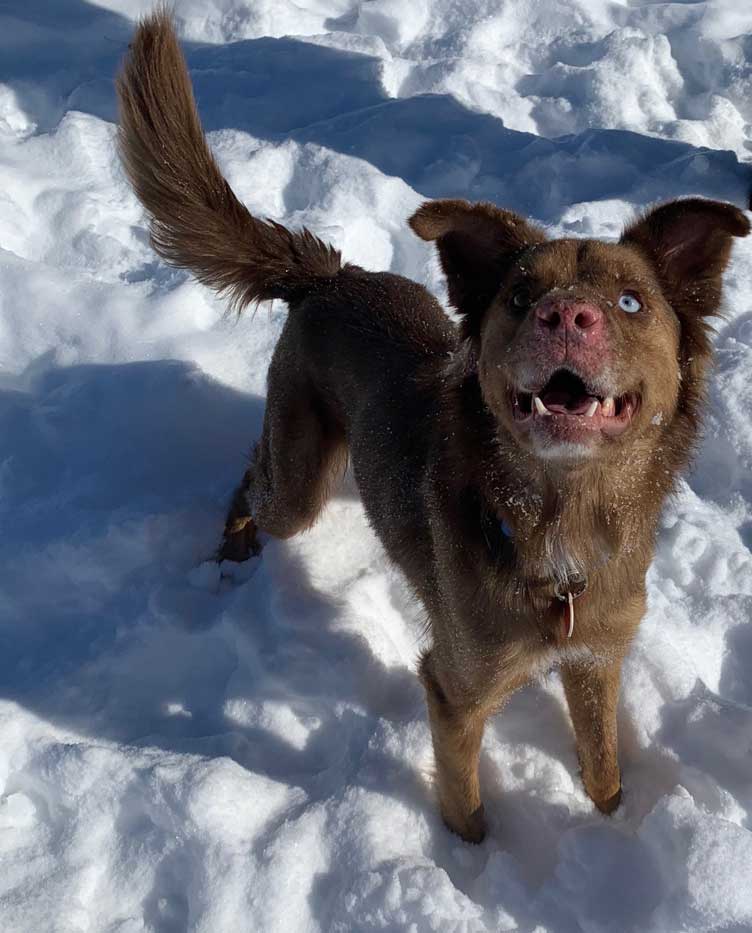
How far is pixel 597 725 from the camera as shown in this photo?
278 centimetres

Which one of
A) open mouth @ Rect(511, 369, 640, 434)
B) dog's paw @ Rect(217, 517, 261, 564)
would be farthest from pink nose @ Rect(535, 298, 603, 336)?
dog's paw @ Rect(217, 517, 261, 564)

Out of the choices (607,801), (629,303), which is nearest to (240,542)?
(607,801)

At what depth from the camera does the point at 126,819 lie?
2826mm

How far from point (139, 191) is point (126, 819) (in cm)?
223

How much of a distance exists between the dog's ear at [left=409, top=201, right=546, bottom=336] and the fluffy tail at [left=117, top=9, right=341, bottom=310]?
1.02 metres

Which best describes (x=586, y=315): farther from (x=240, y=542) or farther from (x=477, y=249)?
(x=240, y=542)

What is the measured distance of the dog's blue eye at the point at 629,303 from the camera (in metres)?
2.09

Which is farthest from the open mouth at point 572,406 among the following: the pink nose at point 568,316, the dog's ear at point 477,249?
the dog's ear at point 477,249

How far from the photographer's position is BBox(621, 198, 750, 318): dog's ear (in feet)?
7.33

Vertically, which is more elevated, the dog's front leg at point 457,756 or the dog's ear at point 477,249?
the dog's ear at point 477,249

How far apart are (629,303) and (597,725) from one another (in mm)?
1421

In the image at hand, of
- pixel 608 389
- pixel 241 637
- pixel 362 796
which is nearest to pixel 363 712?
pixel 362 796

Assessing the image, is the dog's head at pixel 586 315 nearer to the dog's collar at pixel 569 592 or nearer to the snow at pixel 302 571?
the dog's collar at pixel 569 592

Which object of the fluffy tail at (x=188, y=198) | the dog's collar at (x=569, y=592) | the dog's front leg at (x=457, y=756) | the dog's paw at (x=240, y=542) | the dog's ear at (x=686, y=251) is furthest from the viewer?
the dog's paw at (x=240, y=542)
